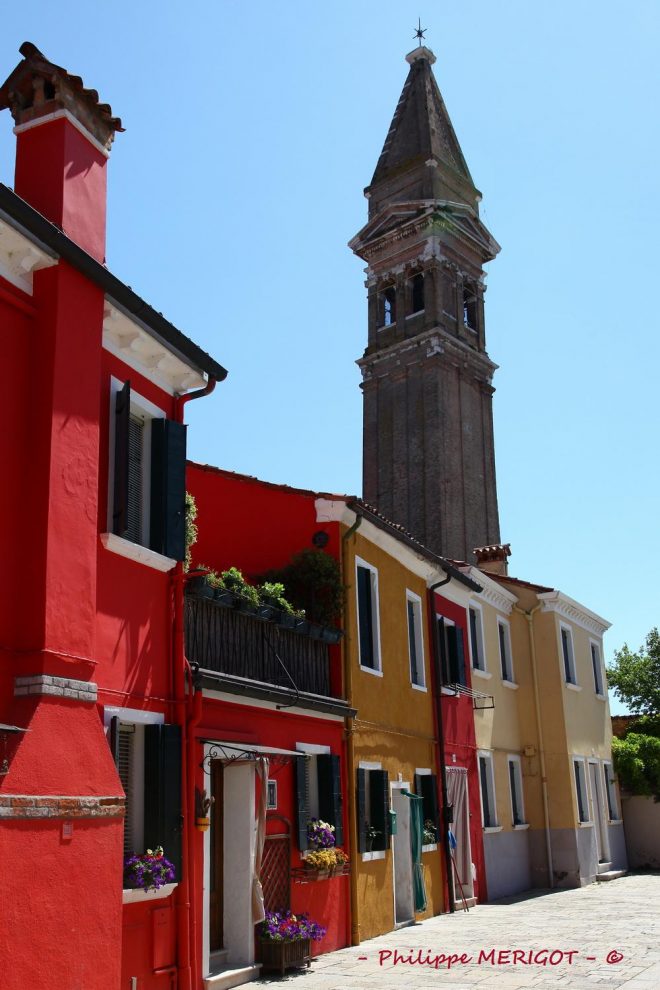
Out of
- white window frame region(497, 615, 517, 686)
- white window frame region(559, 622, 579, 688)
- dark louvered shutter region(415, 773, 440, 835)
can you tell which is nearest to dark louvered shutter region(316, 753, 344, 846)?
dark louvered shutter region(415, 773, 440, 835)

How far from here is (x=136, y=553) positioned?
880 centimetres

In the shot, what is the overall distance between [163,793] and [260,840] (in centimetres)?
228

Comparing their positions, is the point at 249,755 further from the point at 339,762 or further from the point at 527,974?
the point at 527,974

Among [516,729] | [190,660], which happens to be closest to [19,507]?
[190,660]

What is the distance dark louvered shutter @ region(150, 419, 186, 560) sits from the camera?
30.7ft

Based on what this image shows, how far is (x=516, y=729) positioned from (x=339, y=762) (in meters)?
10.3

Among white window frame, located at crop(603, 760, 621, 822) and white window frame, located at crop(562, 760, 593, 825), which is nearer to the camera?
white window frame, located at crop(562, 760, 593, 825)

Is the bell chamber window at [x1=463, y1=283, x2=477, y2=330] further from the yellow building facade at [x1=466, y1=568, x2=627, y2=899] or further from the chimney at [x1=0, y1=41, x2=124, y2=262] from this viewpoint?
the chimney at [x1=0, y1=41, x2=124, y2=262]

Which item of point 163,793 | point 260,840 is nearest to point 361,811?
point 260,840

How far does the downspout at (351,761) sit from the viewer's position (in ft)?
41.9

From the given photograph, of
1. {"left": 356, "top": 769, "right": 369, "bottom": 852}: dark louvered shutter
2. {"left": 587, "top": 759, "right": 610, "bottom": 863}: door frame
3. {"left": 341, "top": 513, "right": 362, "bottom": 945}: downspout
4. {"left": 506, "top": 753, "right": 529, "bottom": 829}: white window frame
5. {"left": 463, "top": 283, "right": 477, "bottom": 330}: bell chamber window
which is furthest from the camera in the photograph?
{"left": 463, "top": 283, "right": 477, "bottom": 330}: bell chamber window

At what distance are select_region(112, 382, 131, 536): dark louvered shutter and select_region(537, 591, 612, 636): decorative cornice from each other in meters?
16.2

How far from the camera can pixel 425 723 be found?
54.5ft

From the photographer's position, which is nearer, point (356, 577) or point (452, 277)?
point (356, 577)
